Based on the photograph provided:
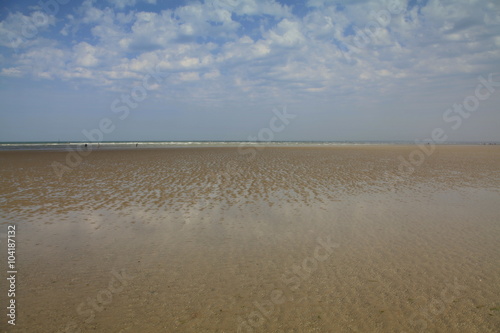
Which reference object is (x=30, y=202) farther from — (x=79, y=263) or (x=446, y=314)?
(x=446, y=314)

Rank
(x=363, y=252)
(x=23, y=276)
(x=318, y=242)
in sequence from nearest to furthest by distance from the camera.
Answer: (x=23, y=276) → (x=363, y=252) → (x=318, y=242)

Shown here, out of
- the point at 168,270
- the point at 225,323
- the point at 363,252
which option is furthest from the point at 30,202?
the point at 363,252

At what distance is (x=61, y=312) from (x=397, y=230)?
896 cm

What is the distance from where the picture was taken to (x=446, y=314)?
500cm

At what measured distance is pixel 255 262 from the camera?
7043 mm

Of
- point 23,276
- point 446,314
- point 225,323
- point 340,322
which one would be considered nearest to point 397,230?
point 446,314

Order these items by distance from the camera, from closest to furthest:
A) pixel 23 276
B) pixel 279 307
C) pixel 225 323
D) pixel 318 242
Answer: pixel 225 323, pixel 279 307, pixel 23 276, pixel 318 242

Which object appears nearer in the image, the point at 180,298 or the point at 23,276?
the point at 180,298

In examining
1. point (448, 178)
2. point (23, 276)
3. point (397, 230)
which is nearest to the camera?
point (23, 276)

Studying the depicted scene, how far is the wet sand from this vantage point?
4.92m

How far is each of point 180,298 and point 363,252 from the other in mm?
4680

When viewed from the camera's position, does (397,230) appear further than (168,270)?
Yes

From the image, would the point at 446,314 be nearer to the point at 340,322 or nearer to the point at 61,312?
the point at 340,322

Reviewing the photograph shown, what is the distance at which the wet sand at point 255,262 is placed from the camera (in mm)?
4922
